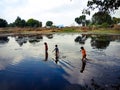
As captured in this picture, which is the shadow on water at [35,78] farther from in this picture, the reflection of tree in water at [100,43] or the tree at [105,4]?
the reflection of tree in water at [100,43]

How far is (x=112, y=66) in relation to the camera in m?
22.3

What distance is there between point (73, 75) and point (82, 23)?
155 m

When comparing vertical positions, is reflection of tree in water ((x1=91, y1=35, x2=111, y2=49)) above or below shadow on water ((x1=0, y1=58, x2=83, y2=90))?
below

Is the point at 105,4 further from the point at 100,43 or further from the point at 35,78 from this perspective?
the point at 100,43

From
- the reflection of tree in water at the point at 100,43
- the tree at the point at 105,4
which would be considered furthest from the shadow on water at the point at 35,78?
the reflection of tree in water at the point at 100,43

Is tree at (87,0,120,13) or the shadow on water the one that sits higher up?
→ tree at (87,0,120,13)

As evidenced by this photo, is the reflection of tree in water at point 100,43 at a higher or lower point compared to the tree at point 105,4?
lower

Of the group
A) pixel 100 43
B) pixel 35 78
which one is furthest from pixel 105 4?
pixel 100 43

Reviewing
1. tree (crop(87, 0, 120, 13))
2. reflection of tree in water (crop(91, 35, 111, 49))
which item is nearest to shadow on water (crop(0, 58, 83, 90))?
tree (crop(87, 0, 120, 13))

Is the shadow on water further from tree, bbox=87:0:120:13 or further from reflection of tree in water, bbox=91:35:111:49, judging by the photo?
reflection of tree in water, bbox=91:35:111:49

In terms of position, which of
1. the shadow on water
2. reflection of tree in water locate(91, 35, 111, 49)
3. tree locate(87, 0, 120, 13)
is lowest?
reflection of tree in water locate(91, 35, 111, 49)

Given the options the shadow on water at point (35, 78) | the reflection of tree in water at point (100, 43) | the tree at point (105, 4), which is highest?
the tree at point (105, 4)

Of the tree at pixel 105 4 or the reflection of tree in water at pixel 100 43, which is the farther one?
the reflection of tree in water at pixel 100 43

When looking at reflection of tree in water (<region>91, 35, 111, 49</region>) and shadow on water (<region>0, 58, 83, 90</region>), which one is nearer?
shadow on water (<region>0, 58, 83, 90</region>)
